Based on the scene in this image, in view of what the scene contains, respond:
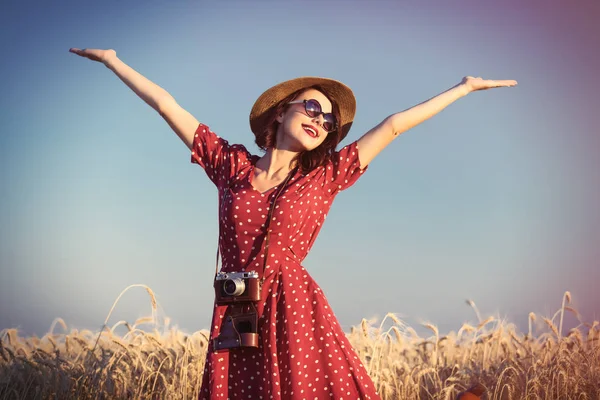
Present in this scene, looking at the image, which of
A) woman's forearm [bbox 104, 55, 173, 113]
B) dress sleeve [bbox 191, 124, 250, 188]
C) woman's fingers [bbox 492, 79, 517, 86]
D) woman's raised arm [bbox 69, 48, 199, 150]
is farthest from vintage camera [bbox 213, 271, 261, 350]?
woman's fingers [bbox 492, 79, 517, 86]

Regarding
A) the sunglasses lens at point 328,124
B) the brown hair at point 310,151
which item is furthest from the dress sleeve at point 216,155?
the sunglasses lens at point 328,124

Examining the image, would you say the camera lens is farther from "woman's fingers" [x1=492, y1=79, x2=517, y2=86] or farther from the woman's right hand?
"woman's fingers" [x1=492, y1=79, x2=517, y2=86]

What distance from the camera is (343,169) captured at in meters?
3.04

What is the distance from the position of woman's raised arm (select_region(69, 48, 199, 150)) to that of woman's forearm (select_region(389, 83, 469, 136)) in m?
0.88

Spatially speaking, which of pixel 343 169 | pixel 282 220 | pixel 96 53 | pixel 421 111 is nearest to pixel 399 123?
pixel 421 111

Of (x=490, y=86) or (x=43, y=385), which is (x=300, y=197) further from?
(x=43, y=385)

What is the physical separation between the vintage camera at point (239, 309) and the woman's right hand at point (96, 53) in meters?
1.16

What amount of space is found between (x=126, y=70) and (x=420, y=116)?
130 cm

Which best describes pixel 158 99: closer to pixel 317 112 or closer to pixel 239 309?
pixel 317 112

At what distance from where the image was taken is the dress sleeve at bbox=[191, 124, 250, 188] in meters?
3.08

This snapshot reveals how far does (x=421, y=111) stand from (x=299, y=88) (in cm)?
59

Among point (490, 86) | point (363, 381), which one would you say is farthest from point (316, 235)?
point (490, 86)

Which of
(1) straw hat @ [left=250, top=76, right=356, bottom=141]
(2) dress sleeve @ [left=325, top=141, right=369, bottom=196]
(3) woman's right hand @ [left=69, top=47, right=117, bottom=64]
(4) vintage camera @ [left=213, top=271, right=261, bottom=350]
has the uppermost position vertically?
(3) woman's right hand @ [left=69, top=47, right=117, bottom=64]

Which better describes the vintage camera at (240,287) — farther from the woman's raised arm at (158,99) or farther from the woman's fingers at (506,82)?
the woman's fingers at (506,82)
